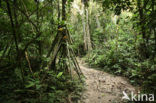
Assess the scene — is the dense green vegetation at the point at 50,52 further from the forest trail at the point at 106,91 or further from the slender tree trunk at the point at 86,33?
the slender tree trunk at the point at 86,33

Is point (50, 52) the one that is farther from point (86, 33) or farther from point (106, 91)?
point (86, 33)

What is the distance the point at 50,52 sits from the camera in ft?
11.7

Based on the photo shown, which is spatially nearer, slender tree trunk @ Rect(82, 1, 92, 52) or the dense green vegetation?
the dense green vegetation

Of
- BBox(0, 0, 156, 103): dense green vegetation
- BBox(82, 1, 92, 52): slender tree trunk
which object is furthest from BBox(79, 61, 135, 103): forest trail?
BBox(82, 1, 92, 52): slender tree trunk

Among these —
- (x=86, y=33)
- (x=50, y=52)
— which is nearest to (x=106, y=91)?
(x=50, y=52)

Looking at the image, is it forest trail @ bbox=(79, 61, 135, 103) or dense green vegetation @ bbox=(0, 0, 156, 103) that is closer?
dense green vegetation @ bbox=(0, 0, 156, 103)

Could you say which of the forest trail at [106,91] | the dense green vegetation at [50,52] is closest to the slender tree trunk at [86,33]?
the dense green vegetation at [50,52]

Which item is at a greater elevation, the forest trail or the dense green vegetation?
the dense green vegetation

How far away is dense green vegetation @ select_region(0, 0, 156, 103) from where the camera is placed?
225cm

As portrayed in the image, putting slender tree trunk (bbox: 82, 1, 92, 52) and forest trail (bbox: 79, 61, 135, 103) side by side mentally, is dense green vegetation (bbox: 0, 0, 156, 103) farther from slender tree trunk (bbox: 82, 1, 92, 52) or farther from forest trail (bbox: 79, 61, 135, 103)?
slender tree trunk (bbox: 82, 1, 92, 52)

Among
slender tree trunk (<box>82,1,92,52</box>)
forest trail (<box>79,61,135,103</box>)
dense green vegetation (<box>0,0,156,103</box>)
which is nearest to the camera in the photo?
dense green vegetation (<box>0,0,156,103</box>)

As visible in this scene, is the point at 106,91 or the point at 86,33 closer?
the point at 106,91

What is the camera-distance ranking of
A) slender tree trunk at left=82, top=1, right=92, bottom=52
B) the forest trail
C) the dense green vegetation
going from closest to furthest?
the dense green vegetation → the forest trail → slender tree trunk at left=82, top=1, right=92, bottom=52

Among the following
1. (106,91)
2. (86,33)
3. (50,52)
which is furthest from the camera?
(86,33)
